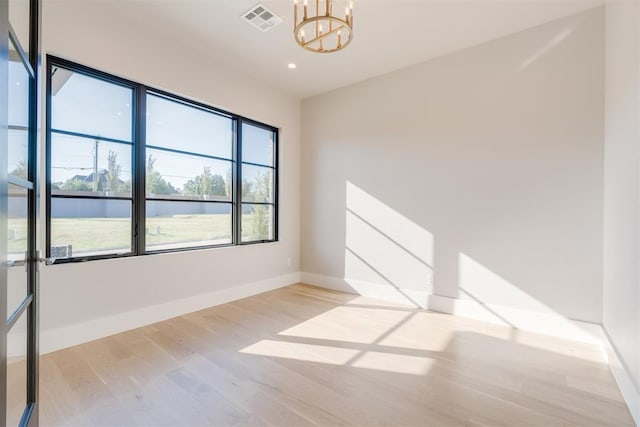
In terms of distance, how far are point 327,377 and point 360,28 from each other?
10.7ft

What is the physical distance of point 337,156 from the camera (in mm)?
4578

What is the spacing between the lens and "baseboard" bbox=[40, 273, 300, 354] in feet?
8.28

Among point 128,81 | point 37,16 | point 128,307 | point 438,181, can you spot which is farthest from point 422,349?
point 128,81

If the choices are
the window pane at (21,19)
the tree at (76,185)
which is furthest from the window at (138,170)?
the window pane at (21,19)

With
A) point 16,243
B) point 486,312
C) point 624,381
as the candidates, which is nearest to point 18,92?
point 16,243

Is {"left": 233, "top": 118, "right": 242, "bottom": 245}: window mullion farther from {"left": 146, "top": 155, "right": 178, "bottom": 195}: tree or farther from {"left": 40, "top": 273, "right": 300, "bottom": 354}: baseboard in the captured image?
{"left": 146, "top": 155, "right": 178, "bottom": 195}: tree

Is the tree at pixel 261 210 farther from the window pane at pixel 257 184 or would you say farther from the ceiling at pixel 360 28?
the ceiling at pixel 360 28

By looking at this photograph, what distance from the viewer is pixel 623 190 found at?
2.13 metres

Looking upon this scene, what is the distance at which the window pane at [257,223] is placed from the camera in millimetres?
4316

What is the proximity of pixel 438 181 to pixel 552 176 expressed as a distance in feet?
3.60

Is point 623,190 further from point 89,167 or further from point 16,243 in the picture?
point 89,167

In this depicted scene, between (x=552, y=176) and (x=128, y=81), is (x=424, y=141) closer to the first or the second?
(x=552, y=176)

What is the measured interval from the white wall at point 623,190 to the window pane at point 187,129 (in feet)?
12.9

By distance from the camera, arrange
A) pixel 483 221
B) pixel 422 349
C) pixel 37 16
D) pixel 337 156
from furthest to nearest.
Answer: pixel 337 156, pixel 483 221, pixel 422 349, pixel 37 16
